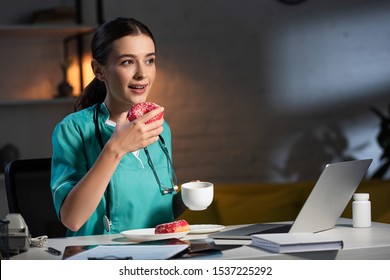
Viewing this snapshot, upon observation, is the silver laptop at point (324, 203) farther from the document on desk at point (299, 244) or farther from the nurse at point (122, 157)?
the nurse at point (122, 157)

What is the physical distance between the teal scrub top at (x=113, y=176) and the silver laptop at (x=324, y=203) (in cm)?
27

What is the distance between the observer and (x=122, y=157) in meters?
1.98

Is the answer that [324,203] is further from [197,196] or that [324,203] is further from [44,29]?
[44,29]

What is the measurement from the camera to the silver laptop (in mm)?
1834

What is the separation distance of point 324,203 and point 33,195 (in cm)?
103

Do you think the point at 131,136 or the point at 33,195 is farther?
the point at 33,195

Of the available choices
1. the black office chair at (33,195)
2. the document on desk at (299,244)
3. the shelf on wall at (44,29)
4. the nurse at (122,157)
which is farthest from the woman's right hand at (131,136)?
the shelf on wall at (44,29)

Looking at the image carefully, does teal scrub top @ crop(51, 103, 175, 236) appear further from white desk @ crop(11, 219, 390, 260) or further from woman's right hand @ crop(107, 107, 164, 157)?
woman's right hand @ crop(107, 107, 164, 157)

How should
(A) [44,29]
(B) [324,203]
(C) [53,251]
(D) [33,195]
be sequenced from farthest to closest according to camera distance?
(A) [44,29] → (D) [33,195] → (B) [324,203] → (C) [53,251]

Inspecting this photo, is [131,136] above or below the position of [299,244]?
above

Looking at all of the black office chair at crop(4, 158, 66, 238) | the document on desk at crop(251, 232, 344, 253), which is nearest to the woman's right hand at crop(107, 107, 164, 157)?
the document on desk at crop(251, 232, 344, 253)

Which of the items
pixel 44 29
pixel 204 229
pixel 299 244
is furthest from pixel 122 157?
pixel 44 29

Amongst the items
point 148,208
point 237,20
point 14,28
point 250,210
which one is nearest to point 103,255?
point 148,208
